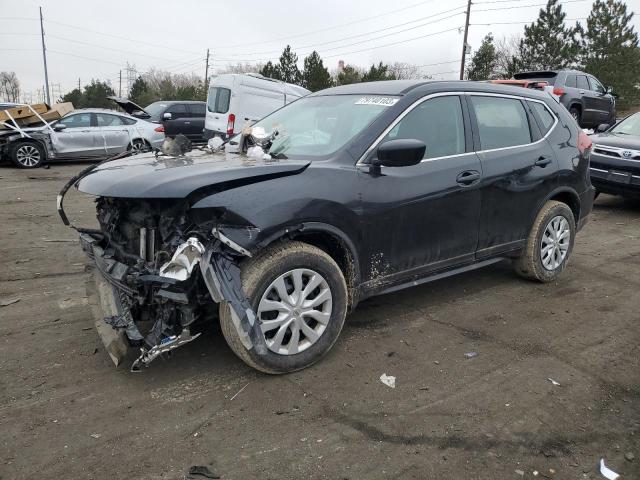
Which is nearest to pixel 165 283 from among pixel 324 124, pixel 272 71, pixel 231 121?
pixel 324 124

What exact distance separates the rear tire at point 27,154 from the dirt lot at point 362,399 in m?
9.40

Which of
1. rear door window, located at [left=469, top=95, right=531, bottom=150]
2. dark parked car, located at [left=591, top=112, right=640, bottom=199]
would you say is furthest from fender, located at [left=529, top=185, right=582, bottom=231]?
dark parked car, located at [left=591, top=112, right=640, bottom=199]

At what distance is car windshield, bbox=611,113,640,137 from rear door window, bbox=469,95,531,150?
559cm

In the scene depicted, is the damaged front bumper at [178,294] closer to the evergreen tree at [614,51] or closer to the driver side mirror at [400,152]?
the driver side mirror at [400,152]

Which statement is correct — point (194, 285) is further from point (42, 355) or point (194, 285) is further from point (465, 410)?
point (465, 410)

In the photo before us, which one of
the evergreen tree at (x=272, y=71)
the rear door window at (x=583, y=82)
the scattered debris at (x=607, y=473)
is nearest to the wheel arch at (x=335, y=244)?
the scattered debris at (x=607, y=473)

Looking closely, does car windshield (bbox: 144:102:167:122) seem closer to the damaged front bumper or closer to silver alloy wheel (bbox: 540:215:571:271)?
silver alloy wheel (bbox: 540:215:571:271)

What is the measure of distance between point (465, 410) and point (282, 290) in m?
1.24

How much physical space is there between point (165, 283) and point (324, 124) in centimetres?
181

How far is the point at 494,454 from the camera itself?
2.62 meters

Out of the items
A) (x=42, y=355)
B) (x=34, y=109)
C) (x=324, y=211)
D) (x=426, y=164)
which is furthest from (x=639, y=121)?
(x=34, y=109)

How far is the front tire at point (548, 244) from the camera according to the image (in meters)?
4.92

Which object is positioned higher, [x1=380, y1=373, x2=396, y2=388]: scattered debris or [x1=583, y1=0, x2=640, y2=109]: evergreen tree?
[x1=583, y1=0, x2=640, y2=109]: evergreen tree

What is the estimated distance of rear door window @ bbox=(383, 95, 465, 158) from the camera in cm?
393
